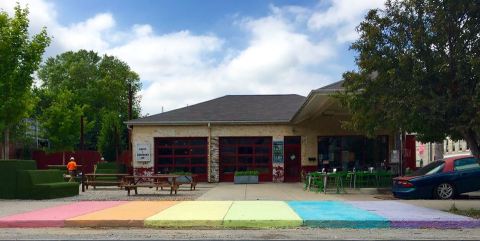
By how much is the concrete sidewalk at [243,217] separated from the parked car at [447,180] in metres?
2.56

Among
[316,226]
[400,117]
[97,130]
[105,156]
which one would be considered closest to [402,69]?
[400,117]

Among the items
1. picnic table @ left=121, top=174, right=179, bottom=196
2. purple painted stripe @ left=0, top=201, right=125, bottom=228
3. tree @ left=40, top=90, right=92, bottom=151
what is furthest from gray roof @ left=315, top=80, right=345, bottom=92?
tree @ left=40, top=90, right=92, bottom=151

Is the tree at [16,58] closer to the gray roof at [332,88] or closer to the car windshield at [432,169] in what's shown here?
the gray roof at [332,88]

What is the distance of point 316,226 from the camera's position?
11883 mm

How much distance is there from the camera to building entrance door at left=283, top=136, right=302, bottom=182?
31.4 m

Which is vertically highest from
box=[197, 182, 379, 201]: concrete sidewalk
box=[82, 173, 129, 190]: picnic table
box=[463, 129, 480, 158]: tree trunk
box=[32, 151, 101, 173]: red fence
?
box=[463, 129, 480, 158]: tree trunk

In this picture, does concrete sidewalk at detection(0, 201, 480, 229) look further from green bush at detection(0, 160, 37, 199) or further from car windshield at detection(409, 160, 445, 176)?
green bush at detection(0, 160, 37, 199)

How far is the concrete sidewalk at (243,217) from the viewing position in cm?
1195

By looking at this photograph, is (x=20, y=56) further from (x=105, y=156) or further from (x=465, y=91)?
(x=105, y=156)

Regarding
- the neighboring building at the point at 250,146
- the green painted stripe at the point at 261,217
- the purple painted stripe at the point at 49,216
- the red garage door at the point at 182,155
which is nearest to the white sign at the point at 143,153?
the neighboring building at the point at 250,146

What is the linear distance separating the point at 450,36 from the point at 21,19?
16.1 m

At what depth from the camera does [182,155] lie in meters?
31.9

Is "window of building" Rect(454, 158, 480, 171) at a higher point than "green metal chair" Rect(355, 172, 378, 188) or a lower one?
higher

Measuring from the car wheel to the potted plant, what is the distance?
12.9 metres
